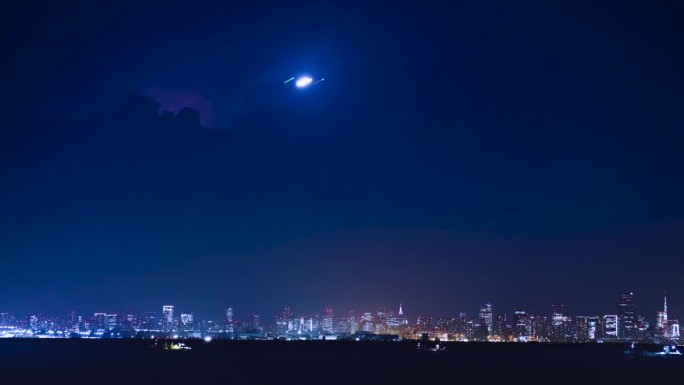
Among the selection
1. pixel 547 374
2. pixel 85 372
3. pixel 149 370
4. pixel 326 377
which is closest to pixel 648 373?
pixel 547 374

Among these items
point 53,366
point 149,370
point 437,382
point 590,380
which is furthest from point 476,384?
point 53,366

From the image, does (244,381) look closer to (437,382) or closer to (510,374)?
(437,382)

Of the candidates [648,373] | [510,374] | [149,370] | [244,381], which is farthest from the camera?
[648,373]

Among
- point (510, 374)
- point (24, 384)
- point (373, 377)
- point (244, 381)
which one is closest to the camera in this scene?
point (24, 384)

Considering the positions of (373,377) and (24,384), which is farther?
(373,377)

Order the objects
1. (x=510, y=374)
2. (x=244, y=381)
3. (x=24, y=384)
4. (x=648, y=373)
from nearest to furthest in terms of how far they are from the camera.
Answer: (x=24, y=384), (x=244, y=381), (x=510, y=374), (x=648, y=373)

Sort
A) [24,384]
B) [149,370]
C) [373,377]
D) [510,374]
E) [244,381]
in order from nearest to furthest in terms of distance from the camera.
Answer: [24,384] → [244,381] → [373,377] → [149,370] → [510,374]

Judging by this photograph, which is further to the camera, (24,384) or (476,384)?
(476,384)

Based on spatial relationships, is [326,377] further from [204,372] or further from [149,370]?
[149,370]
